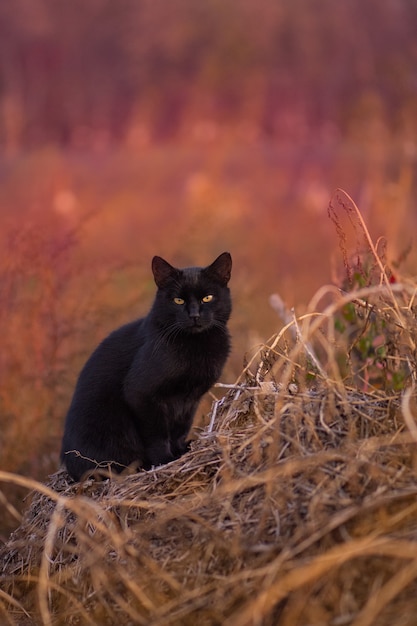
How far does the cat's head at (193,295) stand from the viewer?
352 centimetres

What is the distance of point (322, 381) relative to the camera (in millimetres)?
2607

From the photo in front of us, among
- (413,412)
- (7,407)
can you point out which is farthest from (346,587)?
(7,407)

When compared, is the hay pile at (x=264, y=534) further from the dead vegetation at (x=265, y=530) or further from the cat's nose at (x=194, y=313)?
the cat's nose at (x=194, y=313)

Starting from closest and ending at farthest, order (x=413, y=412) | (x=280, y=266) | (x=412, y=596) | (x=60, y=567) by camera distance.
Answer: (x=412, y=596), (x=413, y=412), (x=60, y=567), (x=280, y=266)

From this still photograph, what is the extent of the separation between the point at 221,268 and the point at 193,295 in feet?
0.68

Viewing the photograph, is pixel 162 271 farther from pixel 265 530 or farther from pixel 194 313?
pixel 265 530

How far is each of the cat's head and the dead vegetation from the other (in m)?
0.78

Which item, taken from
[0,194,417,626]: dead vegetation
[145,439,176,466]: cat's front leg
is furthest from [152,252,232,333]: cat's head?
[0,194,417,626]: dead vegetation

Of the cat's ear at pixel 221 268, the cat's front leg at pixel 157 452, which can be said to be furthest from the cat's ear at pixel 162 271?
the cat's front leg at pixel 157 452

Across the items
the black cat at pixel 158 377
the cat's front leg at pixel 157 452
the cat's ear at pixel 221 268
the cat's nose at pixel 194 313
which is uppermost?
the cat's ear at pixel 221 268

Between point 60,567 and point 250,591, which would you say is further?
point 60,567

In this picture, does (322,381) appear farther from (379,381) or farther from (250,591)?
(379,381)

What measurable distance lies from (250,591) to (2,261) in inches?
138

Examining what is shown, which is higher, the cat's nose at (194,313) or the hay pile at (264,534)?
the cat's nose at (194,313)
